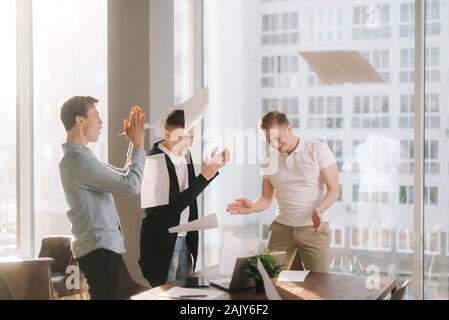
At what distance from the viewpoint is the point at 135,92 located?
4.58 meters

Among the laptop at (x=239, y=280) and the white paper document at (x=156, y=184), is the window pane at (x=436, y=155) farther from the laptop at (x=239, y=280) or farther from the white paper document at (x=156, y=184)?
the white paper document at (x=156, y=184)

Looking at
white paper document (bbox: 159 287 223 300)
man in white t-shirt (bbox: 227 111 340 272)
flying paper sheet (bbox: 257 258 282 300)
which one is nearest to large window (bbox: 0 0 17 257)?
man in white t-shirt (bbox: 227 111 340 272)

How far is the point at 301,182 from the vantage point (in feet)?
12.8

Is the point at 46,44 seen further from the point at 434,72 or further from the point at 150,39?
the point at 434,72

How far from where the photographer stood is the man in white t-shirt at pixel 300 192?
3871 millimetres

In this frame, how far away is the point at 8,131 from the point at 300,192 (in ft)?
9.28

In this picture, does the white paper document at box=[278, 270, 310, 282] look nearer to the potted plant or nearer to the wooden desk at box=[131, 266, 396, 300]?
the wooden desk at box=[131, 266, 396, 300]

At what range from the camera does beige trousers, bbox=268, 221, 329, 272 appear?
3.86 meters

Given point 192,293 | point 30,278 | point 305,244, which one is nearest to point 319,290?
point 192,293

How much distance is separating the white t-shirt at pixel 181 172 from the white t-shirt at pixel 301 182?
60 centimetres

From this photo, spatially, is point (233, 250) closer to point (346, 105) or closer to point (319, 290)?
point (319, 290)

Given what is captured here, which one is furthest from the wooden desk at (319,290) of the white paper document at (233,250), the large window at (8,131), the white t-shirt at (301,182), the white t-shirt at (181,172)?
the large window at (8,131)

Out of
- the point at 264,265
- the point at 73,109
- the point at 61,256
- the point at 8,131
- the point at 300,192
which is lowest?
the point at 61,256
